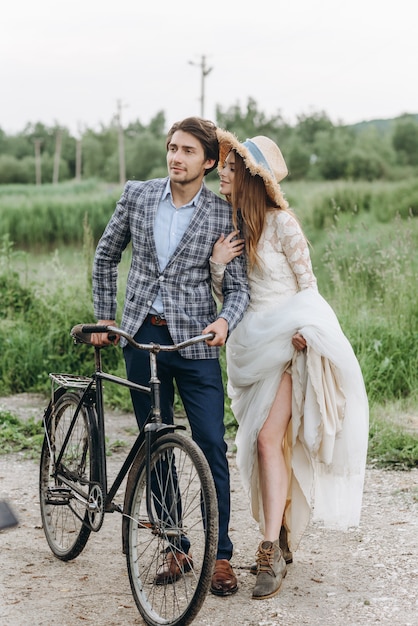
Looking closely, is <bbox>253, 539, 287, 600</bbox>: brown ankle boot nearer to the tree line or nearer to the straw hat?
the straw hat

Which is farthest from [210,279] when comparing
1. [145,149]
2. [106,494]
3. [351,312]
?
[145,149]

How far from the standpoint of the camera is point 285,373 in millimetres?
4414

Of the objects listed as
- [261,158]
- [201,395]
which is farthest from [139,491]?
[261,158]

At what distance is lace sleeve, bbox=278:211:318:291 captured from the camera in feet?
14.2

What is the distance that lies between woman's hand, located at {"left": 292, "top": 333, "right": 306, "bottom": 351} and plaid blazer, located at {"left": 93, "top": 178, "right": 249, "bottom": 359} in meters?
0.28

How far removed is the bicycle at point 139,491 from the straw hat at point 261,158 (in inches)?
34.4

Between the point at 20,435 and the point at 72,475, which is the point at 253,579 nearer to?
the point at 72,475

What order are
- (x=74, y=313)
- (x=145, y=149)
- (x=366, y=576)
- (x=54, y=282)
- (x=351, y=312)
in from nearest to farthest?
(x=366, y=576) < (x=351, y=312) < (x=74, y=313) < (x=54, y=282) < (x=145, y=149)

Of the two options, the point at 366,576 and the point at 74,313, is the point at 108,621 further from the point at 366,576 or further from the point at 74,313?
the point at 74,313

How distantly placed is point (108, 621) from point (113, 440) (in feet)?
10.8

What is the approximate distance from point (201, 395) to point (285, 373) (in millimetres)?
440

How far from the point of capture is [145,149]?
73.4 metres

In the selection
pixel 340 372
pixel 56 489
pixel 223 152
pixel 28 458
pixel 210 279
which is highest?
pixel 223 152

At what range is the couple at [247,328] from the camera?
4219 mm
